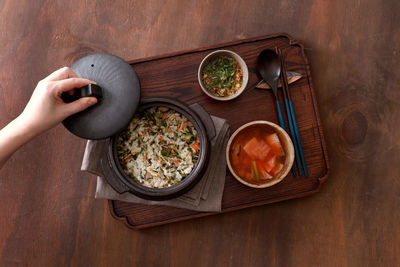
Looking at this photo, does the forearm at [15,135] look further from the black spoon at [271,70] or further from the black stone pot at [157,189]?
the black spoon at [271,70]

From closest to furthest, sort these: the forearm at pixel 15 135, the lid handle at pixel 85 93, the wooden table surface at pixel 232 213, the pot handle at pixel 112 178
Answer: the lid handle at pixel 85 93, the forearm at pixel 15 135, the pot handle at pixel 112 178, the wooden table surface at pixel 232 213

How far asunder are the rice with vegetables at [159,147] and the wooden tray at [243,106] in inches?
6.4

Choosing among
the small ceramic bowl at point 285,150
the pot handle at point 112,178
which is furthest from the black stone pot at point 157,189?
the small ceramic bowl at point 285,150

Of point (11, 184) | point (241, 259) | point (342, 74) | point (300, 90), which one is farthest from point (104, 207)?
point (342, 74)

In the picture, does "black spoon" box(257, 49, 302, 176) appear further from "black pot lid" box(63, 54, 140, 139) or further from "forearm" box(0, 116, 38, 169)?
"forearm" box(0, 116, 38, 169)

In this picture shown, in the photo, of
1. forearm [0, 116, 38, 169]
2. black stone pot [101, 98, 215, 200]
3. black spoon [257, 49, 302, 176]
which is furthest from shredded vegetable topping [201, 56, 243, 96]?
forearm [0, 116, 38, 169]

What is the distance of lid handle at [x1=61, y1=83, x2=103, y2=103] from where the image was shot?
1.10m

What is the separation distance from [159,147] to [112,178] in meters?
0.28

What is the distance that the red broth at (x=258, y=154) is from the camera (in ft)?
4.85

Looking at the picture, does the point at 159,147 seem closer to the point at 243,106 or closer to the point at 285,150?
the point at 243,106

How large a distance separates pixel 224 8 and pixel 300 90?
0.69 meters

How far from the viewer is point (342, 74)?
1712 mm

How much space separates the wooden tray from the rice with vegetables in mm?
162

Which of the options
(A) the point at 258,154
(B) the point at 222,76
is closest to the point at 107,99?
(B) the point at 222,76
